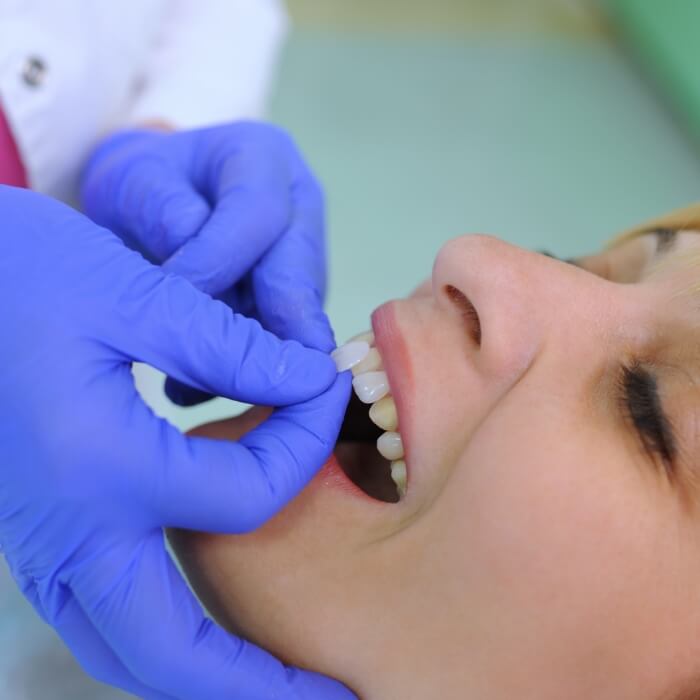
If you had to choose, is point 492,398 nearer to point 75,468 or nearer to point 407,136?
point 75,468

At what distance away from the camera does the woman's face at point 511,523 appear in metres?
0.70

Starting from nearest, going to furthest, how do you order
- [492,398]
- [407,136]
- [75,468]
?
1. [75,468]
2. [492,398]
3. [407,136]

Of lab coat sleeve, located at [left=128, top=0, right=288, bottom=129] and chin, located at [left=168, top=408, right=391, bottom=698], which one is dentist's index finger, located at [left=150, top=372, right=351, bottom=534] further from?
lab coat sleeve, located at [left=128, top=0, right=288, bottom=129]

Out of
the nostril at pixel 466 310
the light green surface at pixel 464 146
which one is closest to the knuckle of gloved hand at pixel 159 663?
the nostril at pixel 466 310

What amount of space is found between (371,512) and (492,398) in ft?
0.53

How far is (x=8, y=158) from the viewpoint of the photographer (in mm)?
1130

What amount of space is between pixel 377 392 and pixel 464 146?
5.57 feet

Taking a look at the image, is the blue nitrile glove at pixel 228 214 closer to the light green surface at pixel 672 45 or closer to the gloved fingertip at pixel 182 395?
the gloved fingertip at pixel 182 395

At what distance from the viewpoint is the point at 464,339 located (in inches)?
32.1


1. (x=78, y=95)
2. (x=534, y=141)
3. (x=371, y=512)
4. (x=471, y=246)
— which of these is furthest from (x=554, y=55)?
(x=371, y=512)

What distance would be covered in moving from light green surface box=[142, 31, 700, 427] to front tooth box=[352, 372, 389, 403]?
942 mm

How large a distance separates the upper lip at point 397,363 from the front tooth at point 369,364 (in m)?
0.01

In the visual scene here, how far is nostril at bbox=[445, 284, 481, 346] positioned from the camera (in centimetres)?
83

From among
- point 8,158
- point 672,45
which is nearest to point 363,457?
point 8,158
